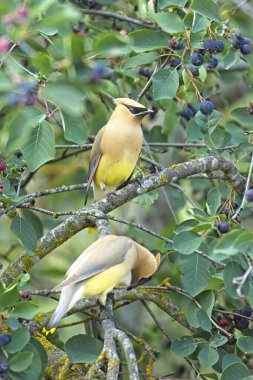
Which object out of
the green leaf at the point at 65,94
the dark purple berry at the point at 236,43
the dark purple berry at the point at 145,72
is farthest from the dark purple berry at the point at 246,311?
the green leaf at the point at 65,94

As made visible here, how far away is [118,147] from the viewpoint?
493 cm

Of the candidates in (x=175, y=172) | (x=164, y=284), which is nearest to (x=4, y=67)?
(x=175, y=172)

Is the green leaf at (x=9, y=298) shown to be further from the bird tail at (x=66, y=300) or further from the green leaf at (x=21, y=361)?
the bird tail at (x=66, y=300)

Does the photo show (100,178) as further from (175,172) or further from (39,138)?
(39,138)

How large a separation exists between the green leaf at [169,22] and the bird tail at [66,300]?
47.6 inches

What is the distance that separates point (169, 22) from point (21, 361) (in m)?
1.72

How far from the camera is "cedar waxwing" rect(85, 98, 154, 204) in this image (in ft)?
16.0

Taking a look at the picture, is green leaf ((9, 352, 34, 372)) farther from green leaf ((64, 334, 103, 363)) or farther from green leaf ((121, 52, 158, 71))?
green leaf ((121, 52, 158, 71))

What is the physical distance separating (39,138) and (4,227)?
376 centimetres

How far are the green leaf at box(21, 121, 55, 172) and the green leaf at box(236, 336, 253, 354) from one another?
1128 mm

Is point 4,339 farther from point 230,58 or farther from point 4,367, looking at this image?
point 230,58

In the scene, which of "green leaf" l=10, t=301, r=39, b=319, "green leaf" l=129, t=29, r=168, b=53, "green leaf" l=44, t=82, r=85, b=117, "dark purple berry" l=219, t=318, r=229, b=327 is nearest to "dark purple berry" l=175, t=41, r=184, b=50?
"green leaf" l=129, t=29, r=168, b=53

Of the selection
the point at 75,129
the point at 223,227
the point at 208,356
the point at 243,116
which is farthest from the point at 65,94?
the point at 243,116

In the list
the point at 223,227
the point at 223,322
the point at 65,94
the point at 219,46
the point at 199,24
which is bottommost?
the point at 223,322
